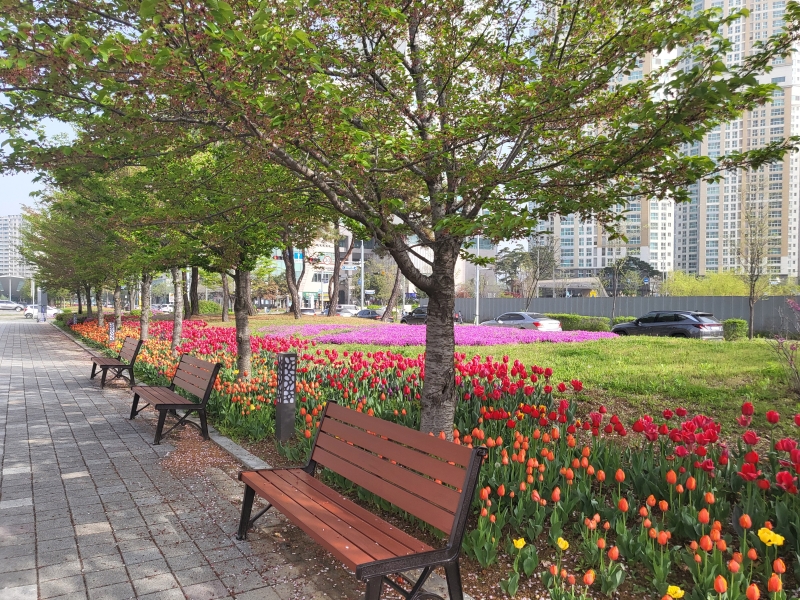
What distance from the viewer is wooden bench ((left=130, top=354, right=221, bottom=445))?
6.38m

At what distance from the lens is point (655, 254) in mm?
107688

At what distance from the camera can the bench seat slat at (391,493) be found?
2.84 meters

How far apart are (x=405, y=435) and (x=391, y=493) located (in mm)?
345

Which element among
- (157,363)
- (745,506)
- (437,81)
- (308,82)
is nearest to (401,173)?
(437,81)

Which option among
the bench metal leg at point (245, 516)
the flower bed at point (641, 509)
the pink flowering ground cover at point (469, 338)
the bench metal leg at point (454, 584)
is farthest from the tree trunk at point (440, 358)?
the pink flowering ground cover at point (469, 338)

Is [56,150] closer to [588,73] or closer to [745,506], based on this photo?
[588,73]

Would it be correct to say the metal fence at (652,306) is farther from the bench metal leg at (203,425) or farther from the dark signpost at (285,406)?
the bench metal leg at (203,425)

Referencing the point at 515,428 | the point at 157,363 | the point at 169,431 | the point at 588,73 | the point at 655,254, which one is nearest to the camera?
the point at 588,73

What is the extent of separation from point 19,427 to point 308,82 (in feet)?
20.7

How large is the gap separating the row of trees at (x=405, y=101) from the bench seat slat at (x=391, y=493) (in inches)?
53.0

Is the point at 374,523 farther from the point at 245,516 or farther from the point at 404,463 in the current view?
the point at 245,516

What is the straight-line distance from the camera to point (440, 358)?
5.13 metres

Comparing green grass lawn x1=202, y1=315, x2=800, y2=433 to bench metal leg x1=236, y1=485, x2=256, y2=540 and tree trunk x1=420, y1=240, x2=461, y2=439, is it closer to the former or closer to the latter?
tree trunk x1=420, y1=240, x2=461, y2=439

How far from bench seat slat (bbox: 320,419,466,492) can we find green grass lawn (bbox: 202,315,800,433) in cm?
407
